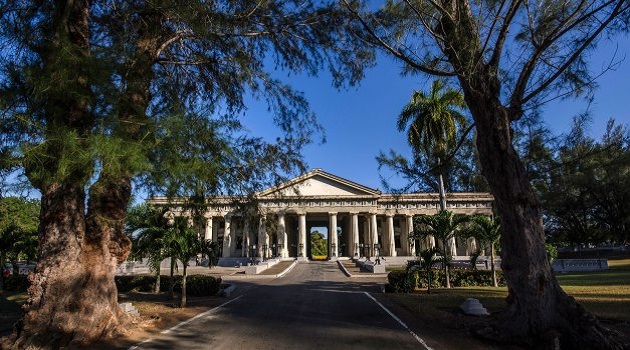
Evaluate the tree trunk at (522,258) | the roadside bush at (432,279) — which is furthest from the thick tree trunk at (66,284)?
the roadside bush at (432,279)

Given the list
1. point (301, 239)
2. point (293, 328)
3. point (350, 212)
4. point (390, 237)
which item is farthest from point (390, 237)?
point (293, 328)

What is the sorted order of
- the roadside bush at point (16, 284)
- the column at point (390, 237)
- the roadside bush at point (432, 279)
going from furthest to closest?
the column at point (390, 237) → the roadside bush at point (16, 284) → the roadside bush at point (432, 279)

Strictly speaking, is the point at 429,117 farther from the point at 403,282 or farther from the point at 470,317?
the point at 470,317

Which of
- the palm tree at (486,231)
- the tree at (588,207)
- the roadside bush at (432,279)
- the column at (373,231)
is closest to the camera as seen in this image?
the roadside bush at (432,279)

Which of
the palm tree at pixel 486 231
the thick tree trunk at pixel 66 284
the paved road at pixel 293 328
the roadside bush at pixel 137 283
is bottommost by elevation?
the paved road at pixel 293 328

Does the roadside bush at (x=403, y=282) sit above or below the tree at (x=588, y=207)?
below

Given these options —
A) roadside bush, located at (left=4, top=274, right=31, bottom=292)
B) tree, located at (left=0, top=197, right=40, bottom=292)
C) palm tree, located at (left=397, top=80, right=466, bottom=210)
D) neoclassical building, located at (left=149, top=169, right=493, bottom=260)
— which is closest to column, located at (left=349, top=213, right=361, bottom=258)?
neoclassical building, located at (left=149, top=169, right=493, bottom=260)

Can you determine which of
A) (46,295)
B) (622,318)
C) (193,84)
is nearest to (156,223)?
(193,84)

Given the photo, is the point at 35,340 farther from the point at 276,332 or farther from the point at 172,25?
the point at 172,25

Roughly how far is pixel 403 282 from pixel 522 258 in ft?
33.9

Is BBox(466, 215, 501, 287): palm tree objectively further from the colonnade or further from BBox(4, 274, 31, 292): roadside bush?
the colonnade

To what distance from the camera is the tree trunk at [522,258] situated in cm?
695

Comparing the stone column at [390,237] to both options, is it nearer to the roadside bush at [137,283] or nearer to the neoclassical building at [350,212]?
the neoclassical building at [350,212]

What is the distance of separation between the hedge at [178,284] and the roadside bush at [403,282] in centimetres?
745
